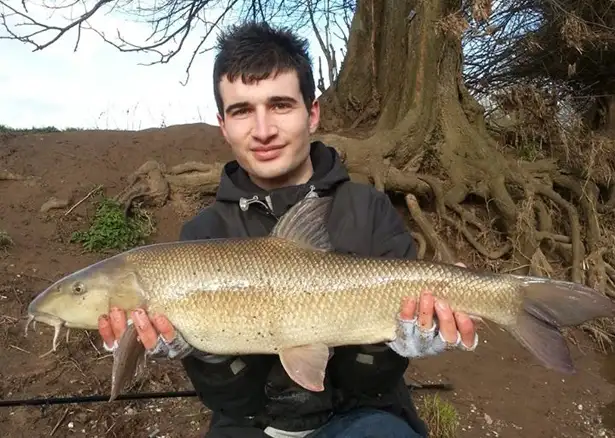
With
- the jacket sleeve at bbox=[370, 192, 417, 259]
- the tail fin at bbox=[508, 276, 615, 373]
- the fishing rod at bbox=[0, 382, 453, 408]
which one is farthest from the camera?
the fishing rod at bbox=[0, 382, 453, 408]

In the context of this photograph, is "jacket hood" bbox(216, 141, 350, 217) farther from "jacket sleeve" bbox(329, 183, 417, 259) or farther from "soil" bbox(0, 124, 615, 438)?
"soil" bbox(0, 124, 615, 438)

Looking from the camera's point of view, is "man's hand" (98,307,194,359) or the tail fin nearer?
the tail fin

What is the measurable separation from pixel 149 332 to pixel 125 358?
0.12 metres

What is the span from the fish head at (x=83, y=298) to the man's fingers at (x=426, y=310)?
107 centimetres

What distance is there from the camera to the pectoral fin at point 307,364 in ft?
7.56

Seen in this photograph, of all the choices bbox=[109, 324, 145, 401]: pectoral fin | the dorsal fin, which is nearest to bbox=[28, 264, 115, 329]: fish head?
bbox=[109, 324, 145, 401]: pectoral fin

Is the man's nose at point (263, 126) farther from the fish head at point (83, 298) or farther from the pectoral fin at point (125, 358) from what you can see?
the pectoral fin at point (125, 358)

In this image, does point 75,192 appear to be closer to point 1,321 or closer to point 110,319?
point 1,321

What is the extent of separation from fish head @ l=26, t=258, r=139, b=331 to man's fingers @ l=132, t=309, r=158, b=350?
0.36 ft

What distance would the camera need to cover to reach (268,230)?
2957 millimetres

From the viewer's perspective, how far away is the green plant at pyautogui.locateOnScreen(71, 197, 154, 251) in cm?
581

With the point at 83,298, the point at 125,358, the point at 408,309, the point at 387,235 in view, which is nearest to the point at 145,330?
the point at 125,358

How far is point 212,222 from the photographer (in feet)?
9.69

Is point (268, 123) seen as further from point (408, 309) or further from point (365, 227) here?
point (408, 309)
